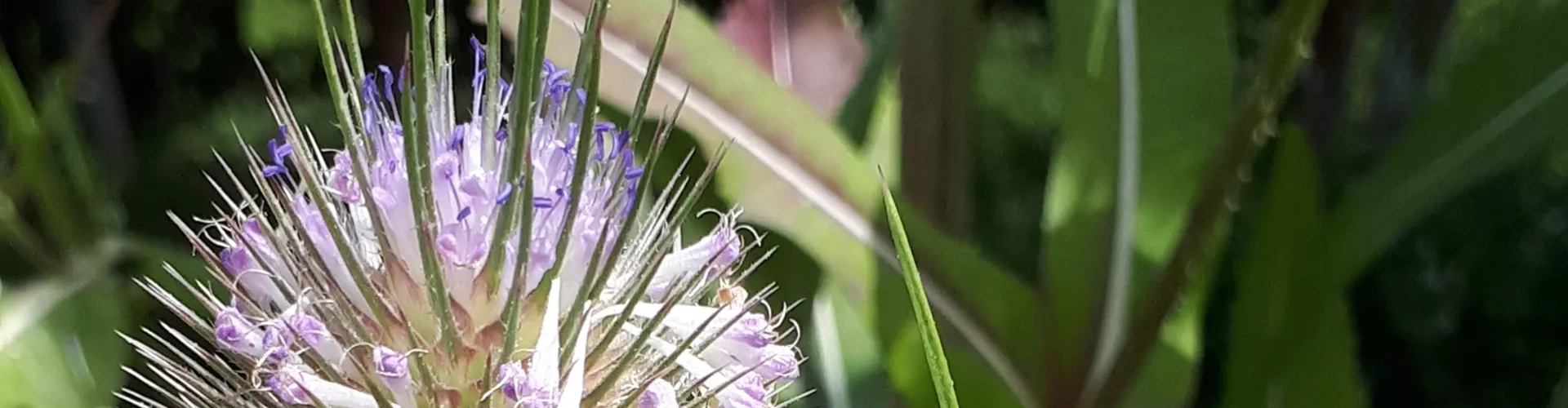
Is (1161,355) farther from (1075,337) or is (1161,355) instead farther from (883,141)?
(883,141)

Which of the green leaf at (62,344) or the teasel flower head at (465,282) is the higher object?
the green leaf at (62,344)

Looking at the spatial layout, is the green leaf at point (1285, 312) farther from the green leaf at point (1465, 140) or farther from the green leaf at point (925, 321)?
the green leaf at point (925, 321)

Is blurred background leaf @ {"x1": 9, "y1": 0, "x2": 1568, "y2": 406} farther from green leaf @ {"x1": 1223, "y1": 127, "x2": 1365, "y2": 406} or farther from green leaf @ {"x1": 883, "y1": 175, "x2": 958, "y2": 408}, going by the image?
green leaf @ {"x1": 883, "y1": 175, "x2": 958, "y2": 408}

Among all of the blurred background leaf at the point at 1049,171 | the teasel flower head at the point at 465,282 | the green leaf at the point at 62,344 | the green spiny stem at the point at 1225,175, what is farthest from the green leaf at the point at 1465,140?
the green leaf at the point at 62,344

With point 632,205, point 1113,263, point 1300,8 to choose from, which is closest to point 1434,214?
point 1113,263

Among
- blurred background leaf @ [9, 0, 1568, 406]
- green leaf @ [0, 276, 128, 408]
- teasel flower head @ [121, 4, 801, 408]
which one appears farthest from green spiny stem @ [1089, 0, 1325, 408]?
green leaf @ [0, 276, 128, 408]

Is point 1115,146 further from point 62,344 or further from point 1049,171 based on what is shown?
point 62,344
